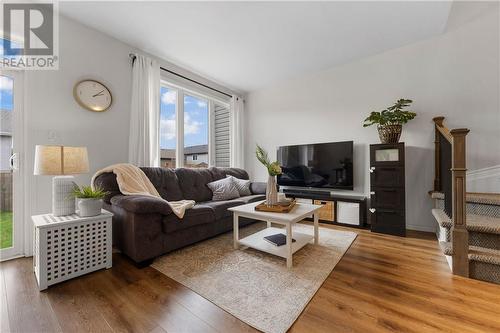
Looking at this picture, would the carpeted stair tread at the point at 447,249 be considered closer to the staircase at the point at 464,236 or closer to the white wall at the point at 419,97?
the staircase at the point at 464,236

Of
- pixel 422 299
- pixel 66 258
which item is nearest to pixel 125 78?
pixel 66 258

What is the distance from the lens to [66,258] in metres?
1.63

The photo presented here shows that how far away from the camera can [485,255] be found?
1667 millimetres

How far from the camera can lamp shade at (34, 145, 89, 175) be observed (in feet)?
5.45

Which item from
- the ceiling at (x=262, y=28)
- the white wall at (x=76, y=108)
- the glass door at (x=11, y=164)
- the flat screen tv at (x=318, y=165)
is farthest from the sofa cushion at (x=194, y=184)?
the ceiling at (x=262, y=28)

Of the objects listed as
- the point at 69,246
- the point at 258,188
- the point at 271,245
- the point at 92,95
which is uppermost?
the point at 92,95

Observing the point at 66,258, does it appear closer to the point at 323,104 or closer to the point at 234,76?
the point at 234,76

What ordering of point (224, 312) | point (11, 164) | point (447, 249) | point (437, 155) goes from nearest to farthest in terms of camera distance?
point (224, 312), point (447, 249), point (11, 164), point (437, 155)

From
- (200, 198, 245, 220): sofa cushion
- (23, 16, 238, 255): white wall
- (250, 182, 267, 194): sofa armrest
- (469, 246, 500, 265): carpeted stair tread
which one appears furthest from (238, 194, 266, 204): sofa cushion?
(469, 246, 500, 265): carpeted stair tread

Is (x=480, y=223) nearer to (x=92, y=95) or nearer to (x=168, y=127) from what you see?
(x=168, y=127)

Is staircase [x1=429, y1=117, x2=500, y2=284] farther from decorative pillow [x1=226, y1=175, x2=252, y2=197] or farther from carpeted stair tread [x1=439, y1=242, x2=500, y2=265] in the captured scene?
decorative pillow [x1=226, y1=175, x2=252, y2=197]

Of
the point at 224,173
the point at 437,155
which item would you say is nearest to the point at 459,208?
the point at 437,155

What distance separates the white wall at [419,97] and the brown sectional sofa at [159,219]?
202 centimetres

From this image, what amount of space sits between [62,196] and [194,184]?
4.95ft
